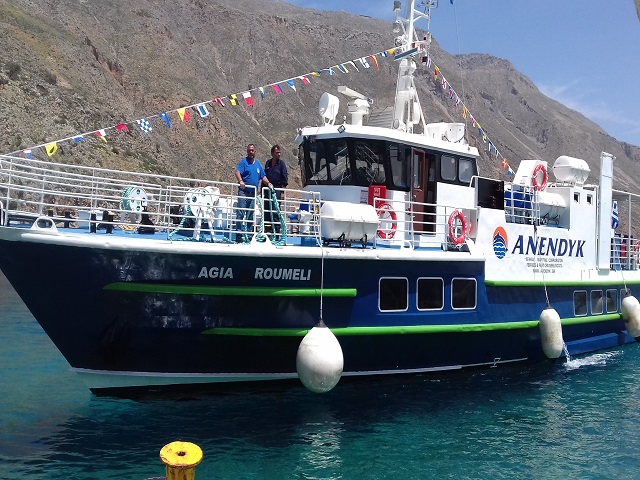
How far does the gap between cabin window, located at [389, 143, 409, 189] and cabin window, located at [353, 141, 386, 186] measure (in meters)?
0.20

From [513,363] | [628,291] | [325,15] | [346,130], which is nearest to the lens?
[346,130]

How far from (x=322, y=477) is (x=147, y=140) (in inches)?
2152

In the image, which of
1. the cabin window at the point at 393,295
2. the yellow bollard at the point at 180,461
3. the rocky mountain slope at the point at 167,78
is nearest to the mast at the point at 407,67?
the cabin window at the point at 393,295

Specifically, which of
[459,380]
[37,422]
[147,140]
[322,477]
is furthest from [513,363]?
[147,140]

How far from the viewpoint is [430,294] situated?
11125mm

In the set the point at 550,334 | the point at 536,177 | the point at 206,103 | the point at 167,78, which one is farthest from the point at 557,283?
the point at 167,78

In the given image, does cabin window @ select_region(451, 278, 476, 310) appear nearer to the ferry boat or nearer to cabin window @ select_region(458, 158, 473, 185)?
the ferry boat

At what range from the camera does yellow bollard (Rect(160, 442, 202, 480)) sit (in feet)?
18.5

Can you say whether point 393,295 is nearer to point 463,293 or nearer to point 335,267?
point 335,267

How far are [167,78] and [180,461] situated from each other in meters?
72.4

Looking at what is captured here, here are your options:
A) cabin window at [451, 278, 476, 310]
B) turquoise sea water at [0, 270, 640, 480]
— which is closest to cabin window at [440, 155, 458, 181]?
cabin window at [451, 278, 476, 310]

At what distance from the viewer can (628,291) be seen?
1529 centimetres

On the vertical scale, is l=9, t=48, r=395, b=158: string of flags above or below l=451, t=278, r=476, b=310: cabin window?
above

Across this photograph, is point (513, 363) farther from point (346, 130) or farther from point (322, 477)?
point (322, 477)
